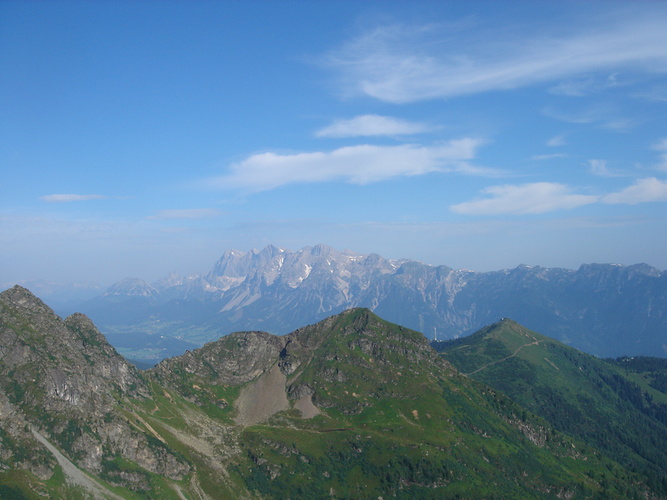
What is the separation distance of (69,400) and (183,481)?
189 feet

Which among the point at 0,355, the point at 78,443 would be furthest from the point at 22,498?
the point at 0,355

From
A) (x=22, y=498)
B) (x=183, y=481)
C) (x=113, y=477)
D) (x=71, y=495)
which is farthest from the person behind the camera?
(x=183, y=481)

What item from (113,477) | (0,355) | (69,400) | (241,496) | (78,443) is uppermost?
(0,355)

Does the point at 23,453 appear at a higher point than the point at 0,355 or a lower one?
lower

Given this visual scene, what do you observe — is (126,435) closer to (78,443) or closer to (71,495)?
(78,443)

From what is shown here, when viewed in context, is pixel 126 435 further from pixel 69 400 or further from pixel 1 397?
pixel 1 397

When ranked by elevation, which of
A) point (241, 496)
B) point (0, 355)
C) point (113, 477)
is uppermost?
point (0, 355)

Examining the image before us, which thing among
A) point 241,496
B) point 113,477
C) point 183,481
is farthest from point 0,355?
point 241,496

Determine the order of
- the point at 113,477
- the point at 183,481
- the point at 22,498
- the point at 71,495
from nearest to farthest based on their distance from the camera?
the point at 22,498
the point at 71,495
the point at 113,477
the point at 183,481

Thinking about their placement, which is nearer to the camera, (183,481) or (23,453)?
(23,453)

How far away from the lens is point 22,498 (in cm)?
14638

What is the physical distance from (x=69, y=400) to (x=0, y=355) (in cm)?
3447

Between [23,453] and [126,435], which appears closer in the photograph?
[23,453]

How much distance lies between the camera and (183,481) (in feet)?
635
